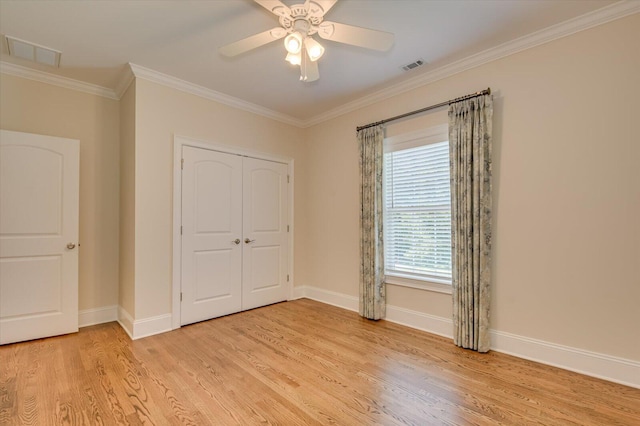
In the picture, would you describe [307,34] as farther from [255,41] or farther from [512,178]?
[512,178]

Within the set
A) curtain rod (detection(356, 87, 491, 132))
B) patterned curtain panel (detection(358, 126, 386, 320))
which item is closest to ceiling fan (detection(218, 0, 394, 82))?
curtain rod (detection(356, 87, 491, 132))

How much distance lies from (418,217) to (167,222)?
2896 millimetres

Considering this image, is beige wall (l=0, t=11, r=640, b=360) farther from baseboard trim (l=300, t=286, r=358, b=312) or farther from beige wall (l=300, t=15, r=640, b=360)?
baseboard trim (l=300, t=286, r=358, b=312)

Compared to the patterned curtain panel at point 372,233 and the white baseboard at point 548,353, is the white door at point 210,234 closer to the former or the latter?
the patterned curtain panel at point 372,233

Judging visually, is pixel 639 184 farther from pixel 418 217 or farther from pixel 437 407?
pixel 437 407

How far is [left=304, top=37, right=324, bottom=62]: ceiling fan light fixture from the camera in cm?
214

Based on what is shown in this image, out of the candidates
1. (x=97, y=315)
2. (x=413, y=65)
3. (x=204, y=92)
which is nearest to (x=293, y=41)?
(x=413, y=65)

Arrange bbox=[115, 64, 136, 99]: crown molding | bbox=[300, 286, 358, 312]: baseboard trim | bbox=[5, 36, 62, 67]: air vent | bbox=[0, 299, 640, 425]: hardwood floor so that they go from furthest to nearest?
bbox=[300, 286, 358, 312]: baseboard trim < bbox=[115, 64, 136, 99]: crown molding < bbox=[5, 36, 62, 67]: air vent < bbox=[0, 299, 640, 425]: hardwood floor

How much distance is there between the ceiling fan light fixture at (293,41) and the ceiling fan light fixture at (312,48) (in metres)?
0.05

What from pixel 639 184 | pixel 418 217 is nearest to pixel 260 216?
pixel 418 217

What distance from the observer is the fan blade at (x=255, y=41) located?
7.09 ft

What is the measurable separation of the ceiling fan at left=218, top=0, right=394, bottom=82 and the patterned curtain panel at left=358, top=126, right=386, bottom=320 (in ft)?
5.58

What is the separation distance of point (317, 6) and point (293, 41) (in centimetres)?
27

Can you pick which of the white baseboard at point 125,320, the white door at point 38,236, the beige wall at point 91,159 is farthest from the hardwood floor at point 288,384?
the beige wall at point 91,159
